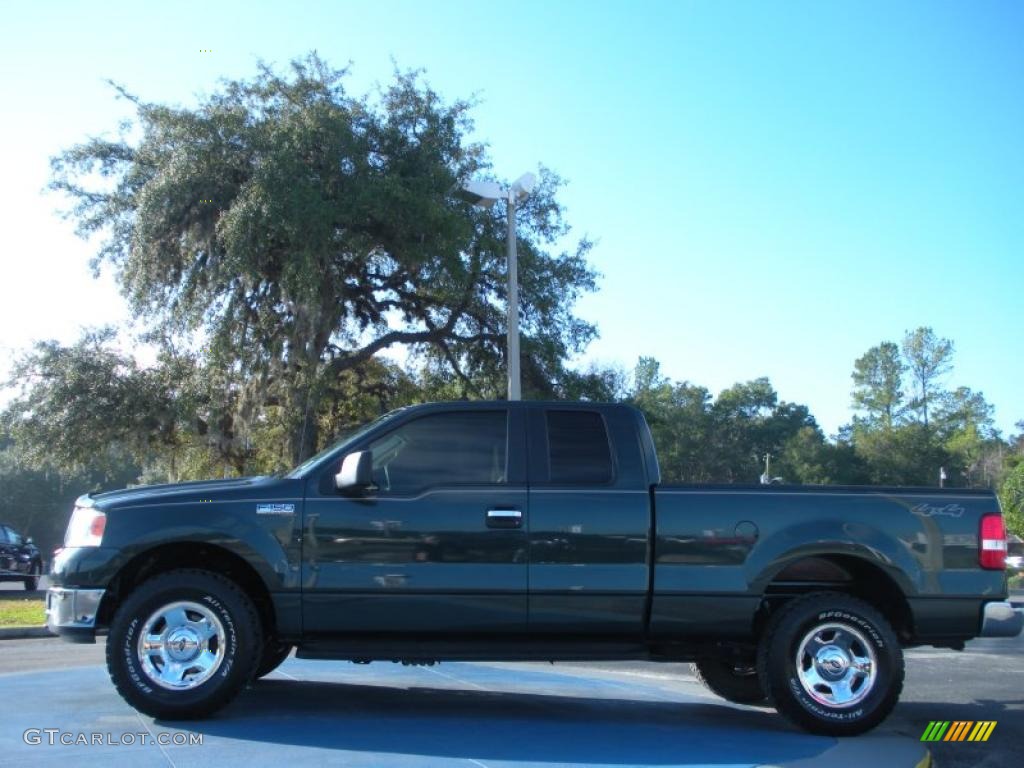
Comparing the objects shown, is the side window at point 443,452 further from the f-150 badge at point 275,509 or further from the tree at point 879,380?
the tree at point 879,380

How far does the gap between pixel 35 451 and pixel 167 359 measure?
14.0 ft

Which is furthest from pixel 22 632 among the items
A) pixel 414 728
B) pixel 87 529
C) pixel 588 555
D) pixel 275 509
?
pixel 588 555

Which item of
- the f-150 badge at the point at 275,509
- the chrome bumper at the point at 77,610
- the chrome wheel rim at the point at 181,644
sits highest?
the f-150 badge at the point at 275,509

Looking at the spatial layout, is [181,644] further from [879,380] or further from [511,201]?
[879,380]

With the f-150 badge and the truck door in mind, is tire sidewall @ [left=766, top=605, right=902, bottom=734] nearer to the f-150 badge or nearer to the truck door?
the truck door

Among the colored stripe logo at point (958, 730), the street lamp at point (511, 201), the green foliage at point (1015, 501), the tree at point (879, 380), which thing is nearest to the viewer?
the colored stripe logo at point (958, 730)

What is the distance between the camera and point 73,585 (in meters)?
6.04

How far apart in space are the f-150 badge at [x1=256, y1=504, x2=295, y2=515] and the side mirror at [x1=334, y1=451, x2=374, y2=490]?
1.08 ft

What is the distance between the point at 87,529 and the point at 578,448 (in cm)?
305

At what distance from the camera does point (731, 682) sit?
755cm

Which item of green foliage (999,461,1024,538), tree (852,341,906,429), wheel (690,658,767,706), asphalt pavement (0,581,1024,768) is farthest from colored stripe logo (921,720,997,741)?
tree (852,341,906,429)

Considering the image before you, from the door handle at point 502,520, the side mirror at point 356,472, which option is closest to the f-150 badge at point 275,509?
the side mirror at point 356,472

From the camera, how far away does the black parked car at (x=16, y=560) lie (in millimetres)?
23453

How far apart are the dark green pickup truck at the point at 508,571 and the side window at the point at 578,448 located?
0.07 feet
